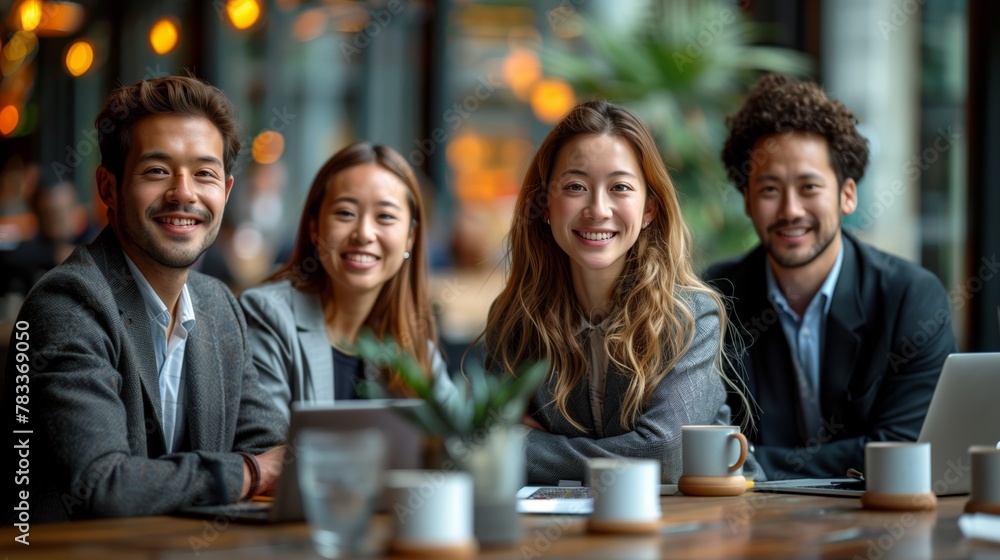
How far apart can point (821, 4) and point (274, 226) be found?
195 inches

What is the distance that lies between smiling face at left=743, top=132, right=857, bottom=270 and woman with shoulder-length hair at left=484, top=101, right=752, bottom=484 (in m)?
0.41

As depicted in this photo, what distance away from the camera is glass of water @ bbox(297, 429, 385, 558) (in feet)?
4.22

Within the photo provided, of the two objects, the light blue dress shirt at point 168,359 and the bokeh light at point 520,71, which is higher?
the bokeh light at point 520,71

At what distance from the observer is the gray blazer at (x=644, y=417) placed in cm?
219

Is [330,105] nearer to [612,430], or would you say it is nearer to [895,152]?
[895,152]

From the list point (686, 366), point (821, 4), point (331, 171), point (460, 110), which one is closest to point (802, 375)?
Answer: point (686, 366)

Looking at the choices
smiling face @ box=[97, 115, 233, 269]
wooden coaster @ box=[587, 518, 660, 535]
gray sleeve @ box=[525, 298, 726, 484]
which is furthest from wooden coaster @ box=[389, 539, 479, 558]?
smiling face @ box=[97, 115, 233, 269]

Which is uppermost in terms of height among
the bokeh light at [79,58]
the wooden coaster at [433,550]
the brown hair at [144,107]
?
the bokeh light at [79,58]

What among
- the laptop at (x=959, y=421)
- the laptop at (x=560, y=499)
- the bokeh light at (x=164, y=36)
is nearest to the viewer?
the laptop at (x=560, y=499)

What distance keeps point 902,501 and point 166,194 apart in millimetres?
1556

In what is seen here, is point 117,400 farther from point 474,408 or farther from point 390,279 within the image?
point 390,279

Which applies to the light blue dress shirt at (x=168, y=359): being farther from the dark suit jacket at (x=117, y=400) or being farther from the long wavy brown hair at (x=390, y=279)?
the long wavy brown hair at (x=390, y=279)

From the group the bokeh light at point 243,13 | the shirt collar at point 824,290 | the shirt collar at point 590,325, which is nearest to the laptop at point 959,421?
the shirt collar at point 590,325

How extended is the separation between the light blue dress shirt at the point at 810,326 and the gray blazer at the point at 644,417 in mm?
551
